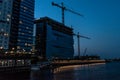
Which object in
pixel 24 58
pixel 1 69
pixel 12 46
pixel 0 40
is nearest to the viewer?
pixel 1 69

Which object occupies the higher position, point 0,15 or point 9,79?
point 0,15

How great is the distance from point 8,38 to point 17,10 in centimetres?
3932

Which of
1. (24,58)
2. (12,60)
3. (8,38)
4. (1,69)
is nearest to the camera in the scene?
(1,69)

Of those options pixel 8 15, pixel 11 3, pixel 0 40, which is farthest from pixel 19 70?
pixel 11 3

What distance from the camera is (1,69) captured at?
8181 cm

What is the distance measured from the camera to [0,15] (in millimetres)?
161500

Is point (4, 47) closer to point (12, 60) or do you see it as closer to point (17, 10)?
point (17, 10)

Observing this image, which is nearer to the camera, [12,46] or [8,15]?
[8,15]

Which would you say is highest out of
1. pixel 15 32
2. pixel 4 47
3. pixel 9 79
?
pixel 15 32

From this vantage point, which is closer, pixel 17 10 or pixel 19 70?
pixel 19 70

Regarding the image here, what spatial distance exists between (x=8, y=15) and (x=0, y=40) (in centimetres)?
2532

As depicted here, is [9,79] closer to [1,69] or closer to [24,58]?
[1,69]

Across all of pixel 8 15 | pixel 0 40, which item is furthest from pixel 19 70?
pixel 8 15

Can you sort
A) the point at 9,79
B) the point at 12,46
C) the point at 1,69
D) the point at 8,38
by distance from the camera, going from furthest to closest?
the point at 12,46 < the point at 8,38 < the point at 1,69 < the point at 9,79
